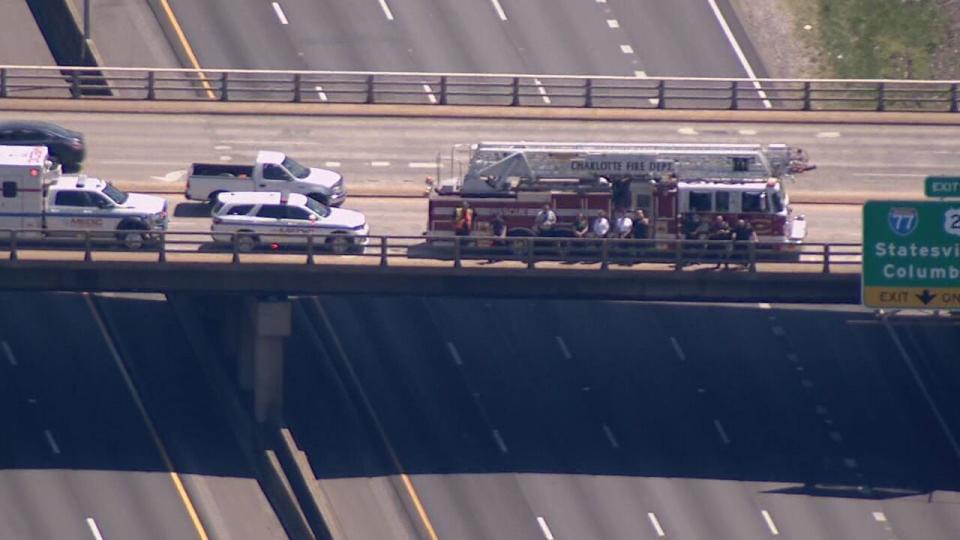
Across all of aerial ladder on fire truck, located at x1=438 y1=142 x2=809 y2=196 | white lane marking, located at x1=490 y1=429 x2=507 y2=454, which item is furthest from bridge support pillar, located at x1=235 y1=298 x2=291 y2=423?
white lane marking, located at x1=490 y1=429 x2=507 y2=454

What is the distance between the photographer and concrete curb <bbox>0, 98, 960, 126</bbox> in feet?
209

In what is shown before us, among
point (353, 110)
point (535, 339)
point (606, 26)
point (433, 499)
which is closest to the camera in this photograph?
point (433, 499)

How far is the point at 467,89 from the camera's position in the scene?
223ft

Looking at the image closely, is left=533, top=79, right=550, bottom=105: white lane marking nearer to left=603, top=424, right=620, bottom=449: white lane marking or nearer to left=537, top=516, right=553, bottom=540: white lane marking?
left=603, top=424, right=620, bottom=449: white lane marking

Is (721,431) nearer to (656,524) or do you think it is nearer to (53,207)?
(656,524)

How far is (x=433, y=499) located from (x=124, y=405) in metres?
8.47

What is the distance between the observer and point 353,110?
211ft

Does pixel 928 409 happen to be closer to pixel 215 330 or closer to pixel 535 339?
pixel 535 339

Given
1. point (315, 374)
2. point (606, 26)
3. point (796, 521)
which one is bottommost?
point (796, 521)

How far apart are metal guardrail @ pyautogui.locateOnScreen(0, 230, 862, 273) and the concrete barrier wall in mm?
254

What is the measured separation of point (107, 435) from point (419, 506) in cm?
828

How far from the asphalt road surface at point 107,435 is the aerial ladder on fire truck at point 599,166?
9.11m

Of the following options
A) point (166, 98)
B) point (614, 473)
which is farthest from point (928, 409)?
point (166, 98)

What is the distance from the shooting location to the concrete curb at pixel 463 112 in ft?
209
